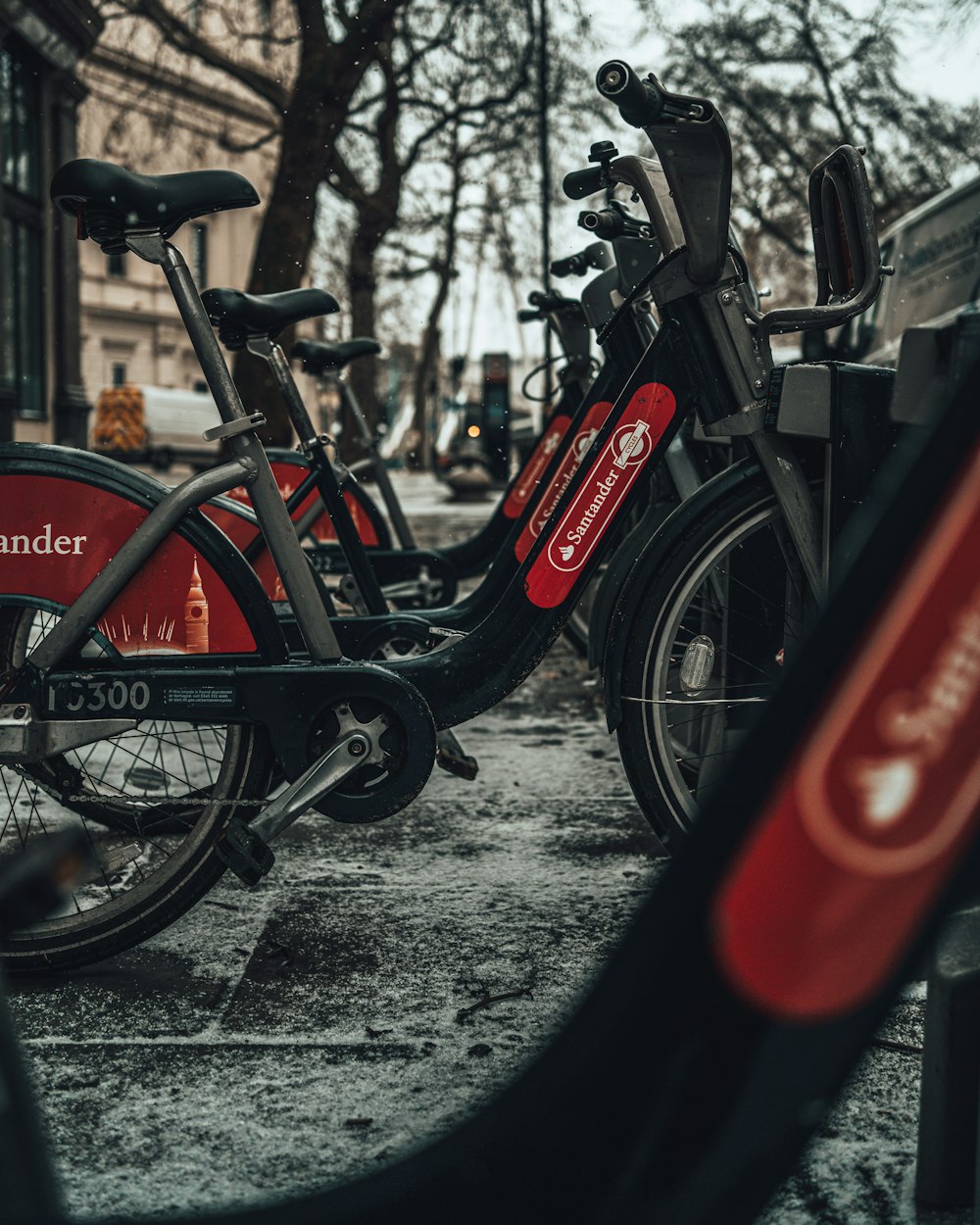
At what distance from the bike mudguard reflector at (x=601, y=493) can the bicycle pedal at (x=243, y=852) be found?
754 mm

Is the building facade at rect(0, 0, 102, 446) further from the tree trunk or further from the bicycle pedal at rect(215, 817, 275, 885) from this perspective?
the bicycle pedal at rect(215, 817, 275, 885)

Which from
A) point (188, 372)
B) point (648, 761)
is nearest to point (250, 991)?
point (648, 761)

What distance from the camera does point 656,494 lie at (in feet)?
12.9

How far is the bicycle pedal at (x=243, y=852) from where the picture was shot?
2.54 metres

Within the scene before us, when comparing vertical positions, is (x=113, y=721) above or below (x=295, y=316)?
below

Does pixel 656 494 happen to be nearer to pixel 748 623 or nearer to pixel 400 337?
pixel 748 623

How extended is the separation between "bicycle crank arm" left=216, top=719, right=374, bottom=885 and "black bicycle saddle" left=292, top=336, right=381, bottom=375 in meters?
2.96

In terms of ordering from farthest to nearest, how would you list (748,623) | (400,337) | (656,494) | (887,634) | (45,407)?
1. (400,337)
2. (45,407)
3. (656,494)
4. (748,623)
5. (887,634)

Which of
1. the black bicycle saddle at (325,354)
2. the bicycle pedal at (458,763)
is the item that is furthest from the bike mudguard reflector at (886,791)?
the black bicycle saddle at (325,354)

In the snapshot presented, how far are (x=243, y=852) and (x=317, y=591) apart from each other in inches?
21.0

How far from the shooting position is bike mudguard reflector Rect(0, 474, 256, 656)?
256cm

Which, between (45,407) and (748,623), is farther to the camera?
(45,407)

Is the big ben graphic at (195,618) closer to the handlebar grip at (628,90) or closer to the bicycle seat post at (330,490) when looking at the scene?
the handlebar grip at (628,90)

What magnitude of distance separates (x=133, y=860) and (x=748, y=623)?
4.58 feet
